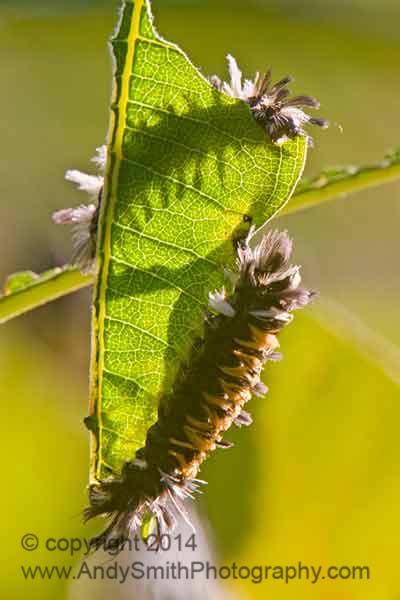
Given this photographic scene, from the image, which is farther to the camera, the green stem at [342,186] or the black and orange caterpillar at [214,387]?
the green stem at [342,186]

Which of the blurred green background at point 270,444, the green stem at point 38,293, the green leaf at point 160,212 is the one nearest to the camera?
the green leaf at point 160,212

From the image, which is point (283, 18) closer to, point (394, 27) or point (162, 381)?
point (394, 27)

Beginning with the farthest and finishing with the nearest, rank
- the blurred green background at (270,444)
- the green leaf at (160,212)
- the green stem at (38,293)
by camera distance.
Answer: the blurred green background at (270,444) → the green stem at (38,293) → the green leaf at (160,212)

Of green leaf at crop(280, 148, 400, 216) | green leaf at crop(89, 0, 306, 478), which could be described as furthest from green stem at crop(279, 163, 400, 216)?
green leaf at crop(89, 0, 306, 478)

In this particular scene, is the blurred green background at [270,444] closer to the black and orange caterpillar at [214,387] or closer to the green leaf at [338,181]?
the black and orange caterpillar at [214,387]

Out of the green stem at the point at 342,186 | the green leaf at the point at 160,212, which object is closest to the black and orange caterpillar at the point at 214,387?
the green leaf at the point at 160,212

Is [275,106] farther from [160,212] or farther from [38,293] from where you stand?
[38,293]

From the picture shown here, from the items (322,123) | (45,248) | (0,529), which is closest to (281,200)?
(322,123)

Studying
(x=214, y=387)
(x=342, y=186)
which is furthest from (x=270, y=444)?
(x=214, y=387)
